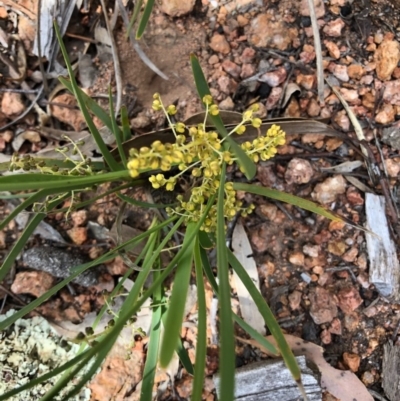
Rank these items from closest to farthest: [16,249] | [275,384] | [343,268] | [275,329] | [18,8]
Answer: [275,329] → [16,249] → [275,384] → [343,268] → [18,8]

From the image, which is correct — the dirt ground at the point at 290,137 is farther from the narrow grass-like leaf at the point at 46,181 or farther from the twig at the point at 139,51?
the narrow grass-like leaf at the point at 46,181

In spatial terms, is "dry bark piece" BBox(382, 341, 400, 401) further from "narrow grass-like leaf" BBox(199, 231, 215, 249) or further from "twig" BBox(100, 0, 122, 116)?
Result: "twig" BBox(100, 0, 122, 116)

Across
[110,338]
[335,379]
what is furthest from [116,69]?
[335,379]

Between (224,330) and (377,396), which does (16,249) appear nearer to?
(224,330)

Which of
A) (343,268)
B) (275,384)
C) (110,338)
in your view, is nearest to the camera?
(110,338)

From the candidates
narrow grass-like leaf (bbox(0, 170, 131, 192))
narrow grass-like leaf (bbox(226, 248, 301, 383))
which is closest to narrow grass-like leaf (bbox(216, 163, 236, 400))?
narrow grass-like leaf (bbox(226, 248, 301, 383))

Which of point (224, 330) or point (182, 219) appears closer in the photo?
point (224, 330)

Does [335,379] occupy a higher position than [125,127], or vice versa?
[125,127]
